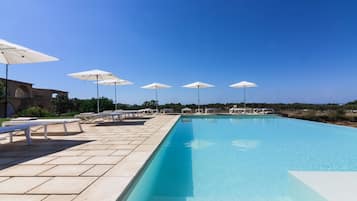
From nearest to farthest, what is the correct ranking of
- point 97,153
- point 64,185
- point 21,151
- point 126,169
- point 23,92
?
point 64,185, point 126,169, point 97,153, point 21,151, point 23,92

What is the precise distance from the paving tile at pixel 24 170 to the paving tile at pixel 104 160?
0.48m

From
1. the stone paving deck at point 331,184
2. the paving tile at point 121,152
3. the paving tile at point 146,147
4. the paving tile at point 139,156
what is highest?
the paving tile at point 146,147

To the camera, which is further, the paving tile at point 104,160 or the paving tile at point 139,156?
the paving tile at point 139,156

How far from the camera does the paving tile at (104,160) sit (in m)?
2.91

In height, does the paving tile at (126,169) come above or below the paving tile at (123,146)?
below

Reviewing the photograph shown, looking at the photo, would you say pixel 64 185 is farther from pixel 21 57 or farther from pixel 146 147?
pixel 21 57

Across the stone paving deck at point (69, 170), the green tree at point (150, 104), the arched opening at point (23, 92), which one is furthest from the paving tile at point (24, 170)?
the arched opening at point (23, 92)

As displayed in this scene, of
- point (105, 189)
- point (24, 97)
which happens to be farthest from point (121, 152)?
point (24, 97)

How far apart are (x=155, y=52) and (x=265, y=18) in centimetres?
697

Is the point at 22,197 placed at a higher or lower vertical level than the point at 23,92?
lower

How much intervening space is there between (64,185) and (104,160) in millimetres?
904

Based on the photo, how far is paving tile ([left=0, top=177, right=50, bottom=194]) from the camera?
2.01m

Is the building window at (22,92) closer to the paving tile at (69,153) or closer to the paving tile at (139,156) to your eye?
the paving tile at (69,153)

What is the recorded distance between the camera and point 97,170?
8.42 ft
